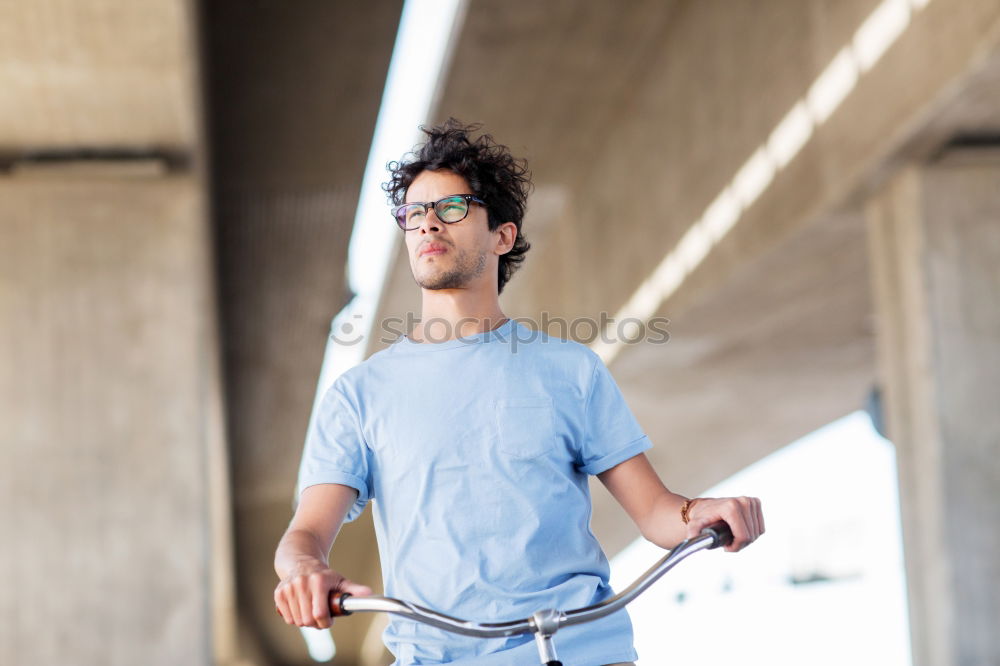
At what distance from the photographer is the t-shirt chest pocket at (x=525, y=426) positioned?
1.99 metres

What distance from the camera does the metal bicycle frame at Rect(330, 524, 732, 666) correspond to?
1623 millimetres

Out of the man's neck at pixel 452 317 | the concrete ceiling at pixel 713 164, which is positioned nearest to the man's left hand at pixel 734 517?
the man's neck at pixel 452 317

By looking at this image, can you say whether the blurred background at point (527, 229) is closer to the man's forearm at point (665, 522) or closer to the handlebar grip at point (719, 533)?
the man's forearm at point (665, 522)

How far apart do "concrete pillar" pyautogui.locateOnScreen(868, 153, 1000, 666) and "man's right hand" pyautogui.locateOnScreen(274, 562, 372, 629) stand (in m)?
5.53

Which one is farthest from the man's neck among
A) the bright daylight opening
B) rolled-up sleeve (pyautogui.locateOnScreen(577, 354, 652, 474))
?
the bright daylight opening

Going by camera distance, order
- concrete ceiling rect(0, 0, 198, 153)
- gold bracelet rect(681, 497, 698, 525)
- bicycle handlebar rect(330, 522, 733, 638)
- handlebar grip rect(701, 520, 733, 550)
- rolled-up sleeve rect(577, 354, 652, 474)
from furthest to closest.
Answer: concrete ceiling rect(0, 0, 198, 153)
rolled-up sleeve rect(577, 354, 652, 474)
gold bracelet rect(681, 497, 698, 525)
handlebar grip rect(701, 520, 733, 550)
bicycle handlebar rect(330, 522, 733, 638)

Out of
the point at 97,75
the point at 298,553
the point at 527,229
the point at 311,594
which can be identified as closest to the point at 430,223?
the point at 298,553

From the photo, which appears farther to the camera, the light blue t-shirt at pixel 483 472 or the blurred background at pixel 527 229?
the blurred background at pixel 527 229

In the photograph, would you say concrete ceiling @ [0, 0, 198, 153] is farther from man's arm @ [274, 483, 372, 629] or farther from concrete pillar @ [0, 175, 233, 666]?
man's arm @ [274, 483, 372, 629]

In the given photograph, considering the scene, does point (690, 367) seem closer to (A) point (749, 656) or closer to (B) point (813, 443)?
(B) point (813, 443)

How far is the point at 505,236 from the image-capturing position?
7.41 feet

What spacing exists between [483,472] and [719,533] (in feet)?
1.28

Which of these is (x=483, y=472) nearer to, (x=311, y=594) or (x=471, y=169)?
(x=311, y=594)

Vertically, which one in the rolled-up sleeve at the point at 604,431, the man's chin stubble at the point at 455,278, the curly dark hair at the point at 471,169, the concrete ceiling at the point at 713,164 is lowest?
the rolled-up sleeve at the point at 604,431
